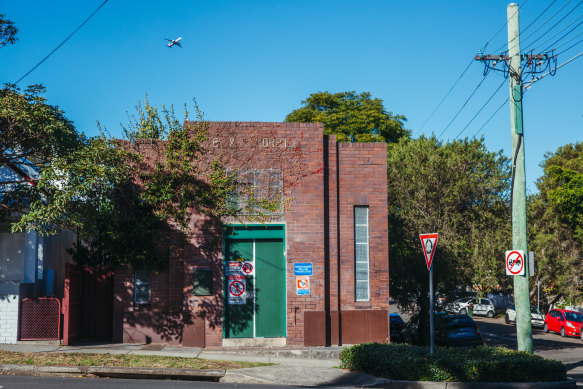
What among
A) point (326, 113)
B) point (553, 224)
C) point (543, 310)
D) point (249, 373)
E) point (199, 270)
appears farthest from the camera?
point (543, 310)

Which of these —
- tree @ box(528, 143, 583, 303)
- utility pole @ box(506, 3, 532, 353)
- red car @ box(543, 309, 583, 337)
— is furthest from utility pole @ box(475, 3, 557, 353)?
tree @ box(528, 143, 583, 303)

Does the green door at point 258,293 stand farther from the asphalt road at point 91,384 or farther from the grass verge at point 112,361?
the asphalt road at point 91,384

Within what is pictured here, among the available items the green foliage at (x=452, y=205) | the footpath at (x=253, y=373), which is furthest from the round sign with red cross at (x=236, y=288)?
the green foliage at (x=452, y=205)

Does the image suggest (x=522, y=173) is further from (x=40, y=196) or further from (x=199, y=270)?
(x=40, y=196)

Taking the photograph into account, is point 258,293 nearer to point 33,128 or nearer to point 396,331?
point 33,128

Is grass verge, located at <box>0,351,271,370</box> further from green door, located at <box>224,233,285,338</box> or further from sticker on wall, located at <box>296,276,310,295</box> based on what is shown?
sticker on wall, located at <box>296,276,310,295</box>

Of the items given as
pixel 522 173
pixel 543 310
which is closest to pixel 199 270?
pixel 522 173

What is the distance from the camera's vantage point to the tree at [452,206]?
71.1ft

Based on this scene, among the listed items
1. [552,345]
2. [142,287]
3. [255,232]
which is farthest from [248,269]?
[552,345]

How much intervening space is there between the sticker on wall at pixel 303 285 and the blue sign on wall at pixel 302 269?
11cm

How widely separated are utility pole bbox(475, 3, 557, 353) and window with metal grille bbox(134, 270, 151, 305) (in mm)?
10073

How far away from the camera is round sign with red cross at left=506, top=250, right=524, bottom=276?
14.2m

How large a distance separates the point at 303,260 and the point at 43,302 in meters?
7.32

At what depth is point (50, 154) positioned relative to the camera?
45.1ft
